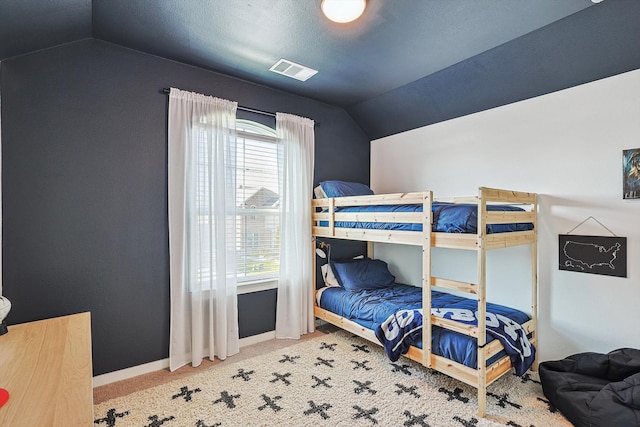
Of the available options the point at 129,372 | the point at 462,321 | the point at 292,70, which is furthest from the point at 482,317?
the point at 129,372

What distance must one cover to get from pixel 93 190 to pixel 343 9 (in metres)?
2.14

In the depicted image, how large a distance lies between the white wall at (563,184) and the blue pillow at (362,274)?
0.61 metres

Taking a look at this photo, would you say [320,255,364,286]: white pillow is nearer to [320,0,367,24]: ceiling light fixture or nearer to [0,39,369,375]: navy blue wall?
[0,39,369,375]: navy blue wall

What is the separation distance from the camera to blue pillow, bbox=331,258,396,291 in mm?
3201

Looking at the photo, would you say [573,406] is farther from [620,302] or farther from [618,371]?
[620,302]

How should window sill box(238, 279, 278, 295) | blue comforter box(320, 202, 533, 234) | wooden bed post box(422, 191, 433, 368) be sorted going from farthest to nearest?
window sill box(238, 279, 278, 295) < wooden bed post box(422, 191, 433, 368) < blue comforter box(320, 202, 533, 234)

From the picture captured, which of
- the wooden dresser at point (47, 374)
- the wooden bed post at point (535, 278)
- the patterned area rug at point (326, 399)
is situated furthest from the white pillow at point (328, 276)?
the wooden dresser at point (47, 374)

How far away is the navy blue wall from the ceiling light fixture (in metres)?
1.35

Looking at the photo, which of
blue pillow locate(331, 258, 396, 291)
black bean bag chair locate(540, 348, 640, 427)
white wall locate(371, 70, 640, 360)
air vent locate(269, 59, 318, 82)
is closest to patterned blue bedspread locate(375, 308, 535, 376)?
black bean bag chair locate(540, 348, 640, 427)

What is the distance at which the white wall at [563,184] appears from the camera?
2107 mm

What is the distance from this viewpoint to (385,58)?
8.02 ft

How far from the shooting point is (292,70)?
266 centimetres

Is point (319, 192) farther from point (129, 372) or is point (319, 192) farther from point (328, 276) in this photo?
point (129, 372)

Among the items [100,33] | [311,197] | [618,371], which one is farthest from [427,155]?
[100,33]
